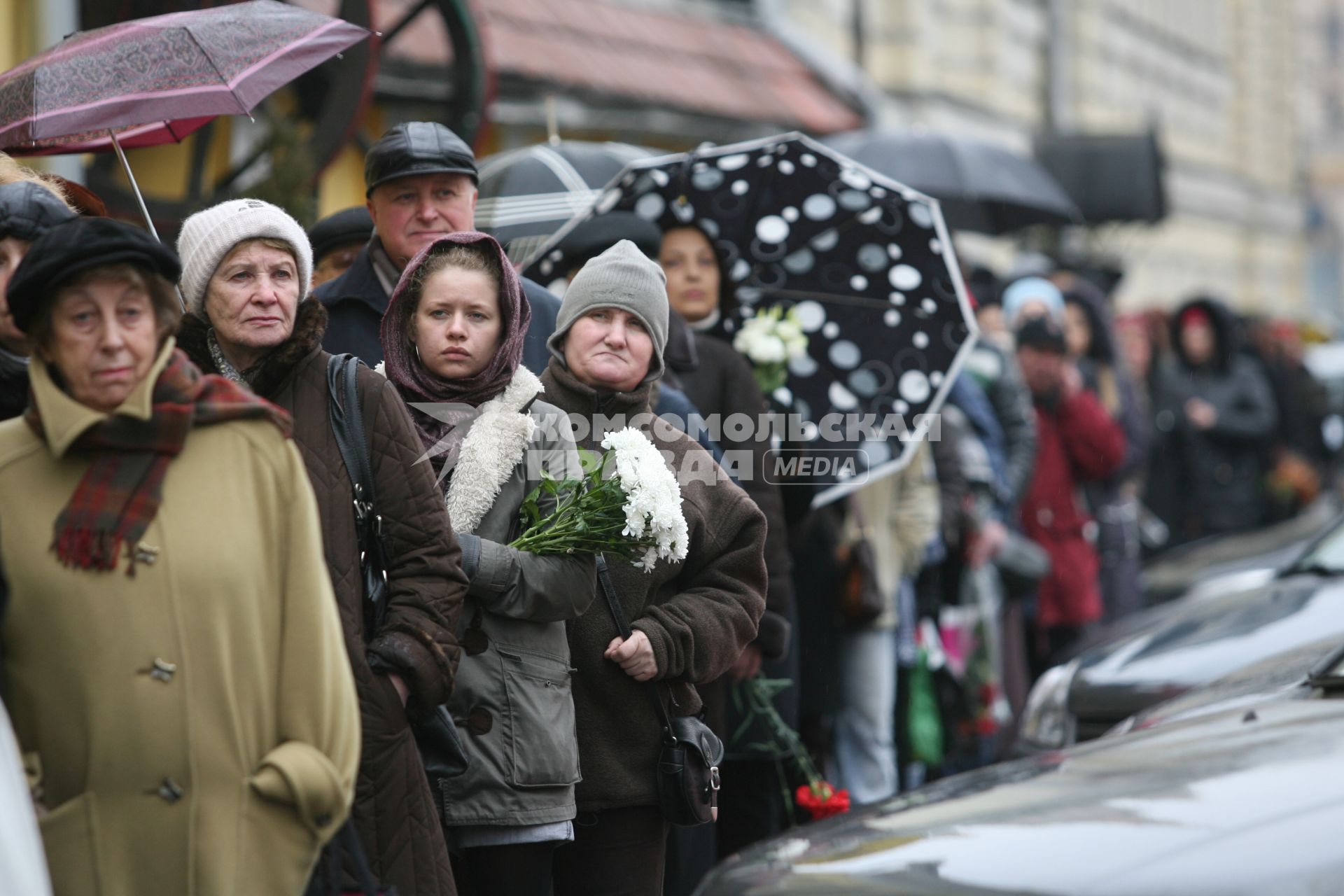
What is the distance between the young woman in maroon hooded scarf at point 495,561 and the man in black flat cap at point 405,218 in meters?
0.56

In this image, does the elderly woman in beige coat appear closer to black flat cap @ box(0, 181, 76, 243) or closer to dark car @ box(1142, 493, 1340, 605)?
black flat cap @ box(0, 181, 76, 243)

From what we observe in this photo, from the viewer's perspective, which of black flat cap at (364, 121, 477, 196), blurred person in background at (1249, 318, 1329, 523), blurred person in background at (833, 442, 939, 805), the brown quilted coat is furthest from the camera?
blurred person in background at (1249, 318, 1329, 523)

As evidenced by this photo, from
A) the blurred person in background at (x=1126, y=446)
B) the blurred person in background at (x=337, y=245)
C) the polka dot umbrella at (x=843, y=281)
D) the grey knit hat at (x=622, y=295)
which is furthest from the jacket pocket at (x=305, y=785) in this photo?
the blurred person in background at (x=1126, y=446)

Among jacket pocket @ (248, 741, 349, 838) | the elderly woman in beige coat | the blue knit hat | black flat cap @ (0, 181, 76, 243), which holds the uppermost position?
black flat cap @ (0, 181, 76, 243)

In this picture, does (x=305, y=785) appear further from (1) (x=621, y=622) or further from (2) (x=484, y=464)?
(1) (x=621, y=622)

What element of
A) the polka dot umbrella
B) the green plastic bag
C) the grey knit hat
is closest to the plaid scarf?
the grey knit hat

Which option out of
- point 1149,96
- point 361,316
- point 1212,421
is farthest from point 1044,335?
point 1149,96

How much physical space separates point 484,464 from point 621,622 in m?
0.58

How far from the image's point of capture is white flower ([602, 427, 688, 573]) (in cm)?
418

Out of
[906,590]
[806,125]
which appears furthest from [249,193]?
[806,125]

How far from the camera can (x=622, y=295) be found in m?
4.73

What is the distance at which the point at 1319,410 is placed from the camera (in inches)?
642

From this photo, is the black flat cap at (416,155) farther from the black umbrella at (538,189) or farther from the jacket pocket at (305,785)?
the jacket pocket at (305,785)

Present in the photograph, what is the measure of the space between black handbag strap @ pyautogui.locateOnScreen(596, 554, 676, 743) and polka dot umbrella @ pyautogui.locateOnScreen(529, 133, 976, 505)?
209 cm
